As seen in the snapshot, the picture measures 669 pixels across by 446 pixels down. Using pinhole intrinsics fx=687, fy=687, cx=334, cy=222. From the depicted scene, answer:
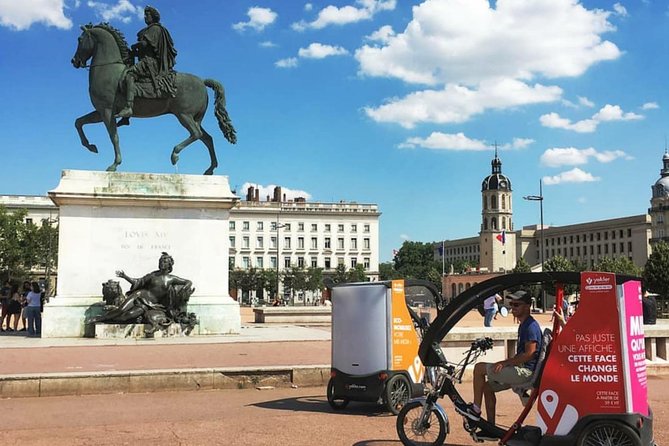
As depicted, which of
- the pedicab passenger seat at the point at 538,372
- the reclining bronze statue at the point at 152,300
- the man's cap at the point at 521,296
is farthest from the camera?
the reclining bronze statue at the point at 152,300

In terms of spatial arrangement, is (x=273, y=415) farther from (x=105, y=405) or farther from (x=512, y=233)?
(x=512, y=233)

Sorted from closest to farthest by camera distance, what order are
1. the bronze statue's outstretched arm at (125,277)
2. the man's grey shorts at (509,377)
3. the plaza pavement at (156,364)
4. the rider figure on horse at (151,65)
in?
the man's grey shorts at (509,377)
the plaza pavement at (156,364)
the bronze statue's outstretched arm at (125,277)
the rider figure on horse at (151,65)

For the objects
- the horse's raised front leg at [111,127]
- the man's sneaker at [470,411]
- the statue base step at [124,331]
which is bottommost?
the man's sneaker at [470,411]

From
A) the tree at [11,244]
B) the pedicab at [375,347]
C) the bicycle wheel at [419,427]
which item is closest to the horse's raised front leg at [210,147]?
the pedicab at [375,347]

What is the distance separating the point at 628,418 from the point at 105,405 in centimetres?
735

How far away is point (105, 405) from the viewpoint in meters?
10.2

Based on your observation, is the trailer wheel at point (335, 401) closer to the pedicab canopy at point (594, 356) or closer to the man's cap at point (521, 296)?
the man's cap at point (521, 296)

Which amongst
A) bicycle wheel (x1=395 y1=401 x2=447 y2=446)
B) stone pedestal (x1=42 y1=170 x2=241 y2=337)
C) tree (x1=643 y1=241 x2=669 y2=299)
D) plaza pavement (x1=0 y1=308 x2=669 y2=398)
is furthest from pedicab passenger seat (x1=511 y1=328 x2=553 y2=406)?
tree (x1=643 y1=241 x2=669 y2=299)

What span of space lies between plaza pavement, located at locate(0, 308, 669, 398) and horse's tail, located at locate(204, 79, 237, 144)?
6.42 meters

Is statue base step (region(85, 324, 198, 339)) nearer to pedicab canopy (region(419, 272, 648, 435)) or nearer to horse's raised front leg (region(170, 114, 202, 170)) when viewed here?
horse's raised front leg (region(170, 114, 202, 170))

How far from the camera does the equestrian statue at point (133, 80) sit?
66.4ft

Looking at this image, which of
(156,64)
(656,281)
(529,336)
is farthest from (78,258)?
(656,281)

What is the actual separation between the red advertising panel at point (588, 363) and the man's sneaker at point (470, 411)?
89 cm

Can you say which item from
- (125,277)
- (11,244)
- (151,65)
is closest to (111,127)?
(151,65)
